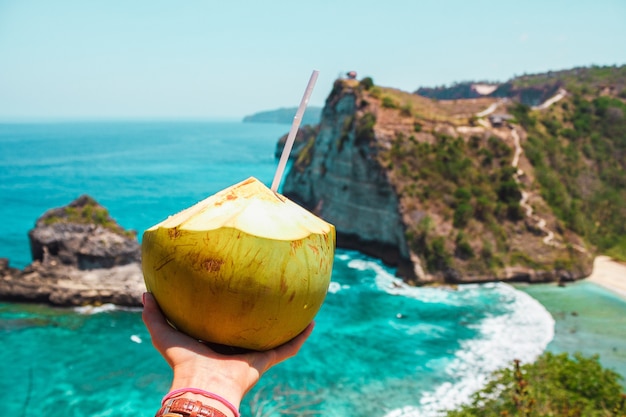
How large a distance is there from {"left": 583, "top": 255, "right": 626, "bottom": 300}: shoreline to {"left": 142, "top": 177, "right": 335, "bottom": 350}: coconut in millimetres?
28301

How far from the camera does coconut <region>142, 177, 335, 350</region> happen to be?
8.09 feet

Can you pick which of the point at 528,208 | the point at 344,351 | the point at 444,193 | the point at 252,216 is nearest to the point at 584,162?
the point at 528,208

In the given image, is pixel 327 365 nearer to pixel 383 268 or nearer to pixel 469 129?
pixel 383 268

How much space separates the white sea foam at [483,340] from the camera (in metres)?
16.3

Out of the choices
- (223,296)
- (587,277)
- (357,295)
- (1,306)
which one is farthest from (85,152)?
(223,296)

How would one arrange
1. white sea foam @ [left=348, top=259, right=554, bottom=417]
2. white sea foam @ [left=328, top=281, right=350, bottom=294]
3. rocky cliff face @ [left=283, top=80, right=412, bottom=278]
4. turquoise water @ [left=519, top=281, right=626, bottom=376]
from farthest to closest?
rocky cliff face @ [left=283, top=80, right=412, bottom=278] → white sea foam @ [left=328, top=281, right=350, bottom=294] → turquoise water @ [left=519, top=281, right=626, bottom=376] → white sea foam @ [left=348, top=259, right=554, bottom=417]

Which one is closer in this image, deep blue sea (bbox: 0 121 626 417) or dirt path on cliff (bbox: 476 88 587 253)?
deep blue sea (bbox: 0 121 626 417)

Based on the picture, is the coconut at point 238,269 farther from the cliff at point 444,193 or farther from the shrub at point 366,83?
the shrub at point 366,83

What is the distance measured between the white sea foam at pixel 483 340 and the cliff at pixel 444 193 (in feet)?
4.33

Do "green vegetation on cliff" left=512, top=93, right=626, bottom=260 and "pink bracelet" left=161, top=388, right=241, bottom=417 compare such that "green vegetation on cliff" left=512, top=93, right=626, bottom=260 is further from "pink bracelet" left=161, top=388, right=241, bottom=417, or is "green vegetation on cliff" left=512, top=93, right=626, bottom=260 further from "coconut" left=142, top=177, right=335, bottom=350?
"pink bracelet" left=161, top=388, right=241, bottom=417

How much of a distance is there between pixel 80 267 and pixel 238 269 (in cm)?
2285

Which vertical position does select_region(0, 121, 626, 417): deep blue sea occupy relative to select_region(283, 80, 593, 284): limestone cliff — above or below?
below

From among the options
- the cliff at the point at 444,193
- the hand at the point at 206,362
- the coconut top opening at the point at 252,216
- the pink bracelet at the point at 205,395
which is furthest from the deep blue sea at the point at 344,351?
the pink bracelet at the point at 205,395

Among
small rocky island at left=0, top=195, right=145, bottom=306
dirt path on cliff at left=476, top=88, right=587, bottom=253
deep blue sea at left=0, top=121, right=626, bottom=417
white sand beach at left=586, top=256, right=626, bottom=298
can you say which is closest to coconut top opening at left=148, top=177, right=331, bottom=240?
deep blue sea at left=0, top=121, right=626, bottom=417
